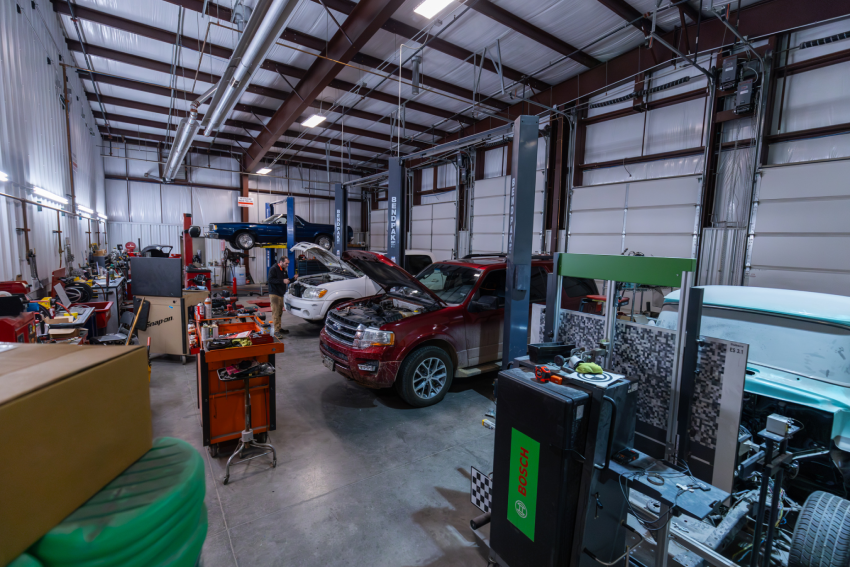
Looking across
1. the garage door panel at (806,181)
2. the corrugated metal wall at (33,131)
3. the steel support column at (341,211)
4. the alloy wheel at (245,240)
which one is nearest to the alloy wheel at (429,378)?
the corrugated metal wall at (33,131)

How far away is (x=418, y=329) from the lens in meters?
4.13

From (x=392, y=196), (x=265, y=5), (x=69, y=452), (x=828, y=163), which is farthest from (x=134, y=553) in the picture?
(x=828, y=163)

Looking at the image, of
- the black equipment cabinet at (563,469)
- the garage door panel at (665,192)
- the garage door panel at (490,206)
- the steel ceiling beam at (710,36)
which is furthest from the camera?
the garage door panel at (490,206)

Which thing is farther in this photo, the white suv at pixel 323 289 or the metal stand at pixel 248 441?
the white suv at pixel 323 289

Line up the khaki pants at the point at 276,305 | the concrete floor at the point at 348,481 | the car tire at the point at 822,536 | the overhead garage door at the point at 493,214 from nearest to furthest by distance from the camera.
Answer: the car tire at the point at 822,536 < the concrete floor at the point at 348,481 < the khaki pants at the point at 276,305 < the overhead garage door at the point at 493,214

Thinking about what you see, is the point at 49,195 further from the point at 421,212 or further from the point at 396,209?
the point at 421,212

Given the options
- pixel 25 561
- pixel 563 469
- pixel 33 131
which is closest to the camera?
pixel 25 561

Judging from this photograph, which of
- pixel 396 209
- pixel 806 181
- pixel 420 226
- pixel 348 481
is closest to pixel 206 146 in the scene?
pixel 420 226

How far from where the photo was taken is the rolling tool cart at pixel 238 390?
122 inches

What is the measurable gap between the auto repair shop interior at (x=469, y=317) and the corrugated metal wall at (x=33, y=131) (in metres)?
0.08

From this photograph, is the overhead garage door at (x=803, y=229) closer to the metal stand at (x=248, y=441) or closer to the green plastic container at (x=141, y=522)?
the metal stand at (x=248, y=441)

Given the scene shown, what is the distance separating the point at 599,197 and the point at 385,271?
20.4 feet

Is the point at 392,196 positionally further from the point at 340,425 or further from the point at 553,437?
the point at 553,437

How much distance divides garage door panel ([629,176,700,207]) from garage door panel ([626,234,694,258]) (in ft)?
2.16
